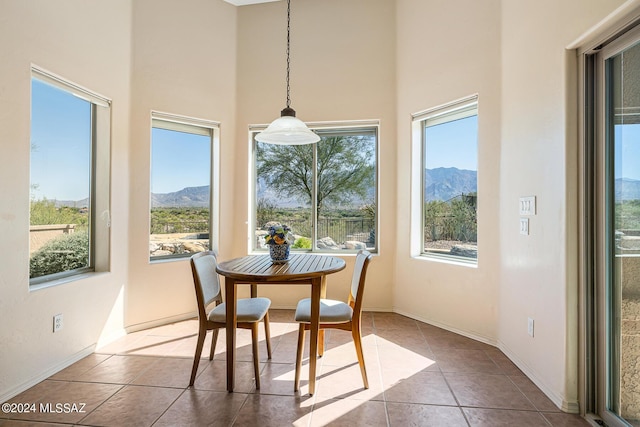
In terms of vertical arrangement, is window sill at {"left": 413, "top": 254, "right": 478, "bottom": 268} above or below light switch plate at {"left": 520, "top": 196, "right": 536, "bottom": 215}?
below

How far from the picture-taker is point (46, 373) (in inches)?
92.0

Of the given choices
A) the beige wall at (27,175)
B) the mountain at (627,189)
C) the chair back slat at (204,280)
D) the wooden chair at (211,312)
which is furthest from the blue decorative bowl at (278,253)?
the mountain at (627,189)

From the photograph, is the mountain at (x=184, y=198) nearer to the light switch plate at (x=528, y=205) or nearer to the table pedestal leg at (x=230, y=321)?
the table pedestal leg at (x=230, y=321)

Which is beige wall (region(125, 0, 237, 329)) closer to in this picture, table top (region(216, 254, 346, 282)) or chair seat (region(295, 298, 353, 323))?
table top (region(216, 254, 346, 282))

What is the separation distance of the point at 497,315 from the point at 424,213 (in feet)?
4.14

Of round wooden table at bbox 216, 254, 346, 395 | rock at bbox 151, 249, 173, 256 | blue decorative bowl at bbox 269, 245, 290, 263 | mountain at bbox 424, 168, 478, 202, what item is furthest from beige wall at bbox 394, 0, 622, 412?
rock at bbox 151, 249, 173, 256

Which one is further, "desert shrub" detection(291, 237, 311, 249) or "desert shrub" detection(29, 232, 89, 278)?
"desert shrub" detection(291, 237, 311, 249)

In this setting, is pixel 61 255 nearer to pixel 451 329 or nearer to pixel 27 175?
pixel 27 175

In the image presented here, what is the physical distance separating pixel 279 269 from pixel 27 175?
1.83 metres

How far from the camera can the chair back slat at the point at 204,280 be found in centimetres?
222

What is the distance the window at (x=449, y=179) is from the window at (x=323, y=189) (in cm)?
59

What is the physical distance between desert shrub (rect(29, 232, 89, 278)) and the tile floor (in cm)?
76

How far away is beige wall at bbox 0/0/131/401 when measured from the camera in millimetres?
2082

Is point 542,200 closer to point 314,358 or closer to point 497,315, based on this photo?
point 497,315
